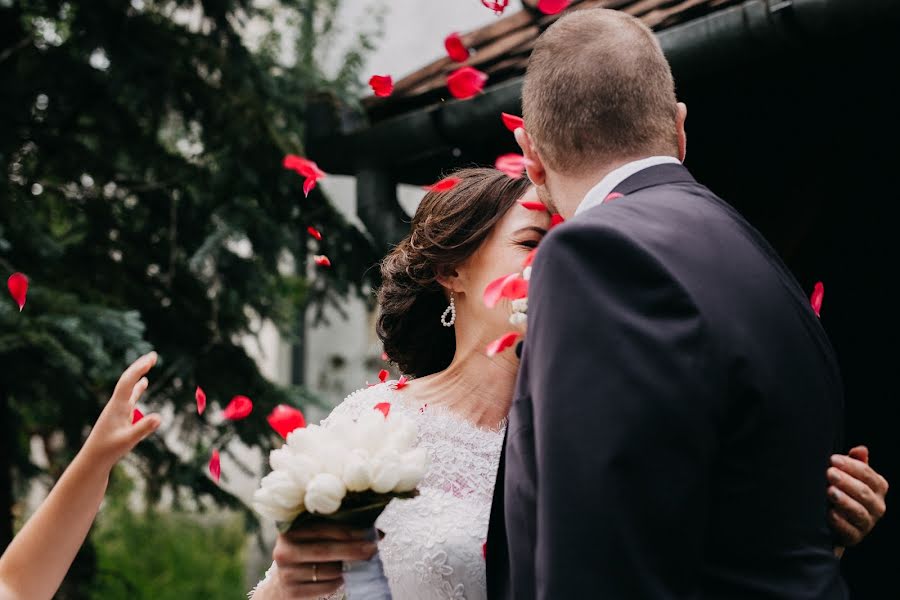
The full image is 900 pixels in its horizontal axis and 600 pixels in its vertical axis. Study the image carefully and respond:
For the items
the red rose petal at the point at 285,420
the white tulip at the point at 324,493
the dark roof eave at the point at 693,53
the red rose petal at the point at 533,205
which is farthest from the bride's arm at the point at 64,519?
the dark roof eave at the point at 693,53

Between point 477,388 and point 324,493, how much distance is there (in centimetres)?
118

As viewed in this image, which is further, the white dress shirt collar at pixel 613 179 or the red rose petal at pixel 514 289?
the red rose petal at pixel 514 289

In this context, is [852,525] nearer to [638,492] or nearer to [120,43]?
[638,492]

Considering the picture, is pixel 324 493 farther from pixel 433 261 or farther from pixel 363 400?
pixel 433 261

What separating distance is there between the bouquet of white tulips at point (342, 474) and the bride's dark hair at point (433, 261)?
102cm

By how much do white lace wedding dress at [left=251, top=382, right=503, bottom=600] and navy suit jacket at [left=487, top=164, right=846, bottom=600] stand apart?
32.5 inches

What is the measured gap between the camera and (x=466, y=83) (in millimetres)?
3426

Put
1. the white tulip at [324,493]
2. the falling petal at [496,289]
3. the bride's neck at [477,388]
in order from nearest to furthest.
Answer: the white tulip at [324,493] → the falling petal at [496,289] → the bride's neck at [477,388]

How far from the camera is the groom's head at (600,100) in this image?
1650 millimetres

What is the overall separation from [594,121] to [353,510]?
78cm

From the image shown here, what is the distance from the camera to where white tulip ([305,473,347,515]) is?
1.62 m

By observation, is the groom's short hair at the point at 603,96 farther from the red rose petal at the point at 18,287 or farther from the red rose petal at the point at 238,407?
the red rose petal at the point at 18,287

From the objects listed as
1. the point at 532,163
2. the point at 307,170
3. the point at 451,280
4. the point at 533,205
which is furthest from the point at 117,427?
the point at 307,170

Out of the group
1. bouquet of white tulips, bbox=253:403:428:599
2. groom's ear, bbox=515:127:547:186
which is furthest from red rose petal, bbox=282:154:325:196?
bouquet of white tulips, bbox=253:403:428:599
